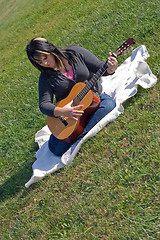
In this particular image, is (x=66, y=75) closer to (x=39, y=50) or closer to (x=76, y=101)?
(x=76, y=101)

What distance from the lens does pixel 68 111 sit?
414cm

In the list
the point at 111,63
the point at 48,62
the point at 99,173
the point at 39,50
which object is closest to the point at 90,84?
the point at 111,63

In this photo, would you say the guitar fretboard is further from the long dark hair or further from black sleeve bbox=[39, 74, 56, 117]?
the long dark hair

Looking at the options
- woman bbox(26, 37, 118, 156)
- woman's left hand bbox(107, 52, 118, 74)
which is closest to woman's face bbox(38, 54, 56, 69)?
woman bbox(26, 37, 118, 156)

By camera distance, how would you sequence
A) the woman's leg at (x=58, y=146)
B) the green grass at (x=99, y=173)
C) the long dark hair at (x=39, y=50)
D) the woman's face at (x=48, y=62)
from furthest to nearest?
1. the woman's leg at (x=58, y=146)
2. the woman's face at (x=48, y=62)
3. the long dark hair at (x=39, y=50)
4. the green grass at (x=99, y=173)

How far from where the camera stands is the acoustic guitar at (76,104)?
4.24 m

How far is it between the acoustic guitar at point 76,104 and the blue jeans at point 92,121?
0.06 metres

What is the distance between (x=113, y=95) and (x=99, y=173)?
171cm

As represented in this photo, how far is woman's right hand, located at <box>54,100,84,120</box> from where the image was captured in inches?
163

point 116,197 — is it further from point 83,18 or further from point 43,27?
point 43,27

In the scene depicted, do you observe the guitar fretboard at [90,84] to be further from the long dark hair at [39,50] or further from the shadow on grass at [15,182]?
the shadow on grass at [15,182]

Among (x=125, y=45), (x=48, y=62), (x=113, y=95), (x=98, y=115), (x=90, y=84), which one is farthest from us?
(x=113, y=95)

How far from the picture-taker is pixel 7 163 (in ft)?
17.6

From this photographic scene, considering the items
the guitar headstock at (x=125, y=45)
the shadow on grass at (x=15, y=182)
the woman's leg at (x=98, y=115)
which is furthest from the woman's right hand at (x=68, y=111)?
the shadow on grass at (x=15, y=182)
